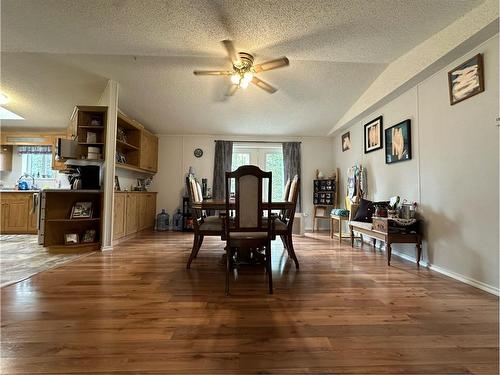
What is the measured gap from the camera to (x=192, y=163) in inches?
231

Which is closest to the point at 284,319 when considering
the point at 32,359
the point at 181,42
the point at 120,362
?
the point at 120,362

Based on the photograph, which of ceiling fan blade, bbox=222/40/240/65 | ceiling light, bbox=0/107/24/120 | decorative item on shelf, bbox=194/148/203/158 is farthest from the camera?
decorative item on shelf, bbox=194/148/203/158

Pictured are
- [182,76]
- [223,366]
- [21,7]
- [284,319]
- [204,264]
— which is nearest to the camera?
[223,366]

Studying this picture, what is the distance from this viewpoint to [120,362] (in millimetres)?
1175

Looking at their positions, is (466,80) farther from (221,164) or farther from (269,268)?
(221,164)

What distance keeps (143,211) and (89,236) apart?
1.53 m

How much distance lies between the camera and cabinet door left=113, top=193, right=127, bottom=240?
12.6 feet

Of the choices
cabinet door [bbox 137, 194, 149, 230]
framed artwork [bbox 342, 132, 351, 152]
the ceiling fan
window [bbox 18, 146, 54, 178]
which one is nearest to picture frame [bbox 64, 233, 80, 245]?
cabinet door [bbox 137, 194, 149, 230]

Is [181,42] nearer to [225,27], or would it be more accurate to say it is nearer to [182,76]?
[225,27]

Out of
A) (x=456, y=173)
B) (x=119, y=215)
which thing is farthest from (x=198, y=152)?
(x=456, y=173)

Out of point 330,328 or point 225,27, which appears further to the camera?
point 225,27

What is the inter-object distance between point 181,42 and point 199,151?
3.31m

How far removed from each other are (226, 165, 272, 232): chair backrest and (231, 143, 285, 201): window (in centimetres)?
384

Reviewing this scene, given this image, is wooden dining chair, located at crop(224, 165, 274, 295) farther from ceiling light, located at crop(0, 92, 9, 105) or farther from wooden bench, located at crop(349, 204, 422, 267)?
ceiling light, located at crop(0, 92, 9, 105)
